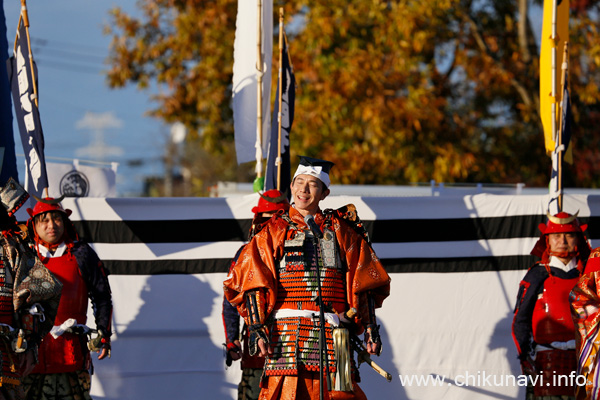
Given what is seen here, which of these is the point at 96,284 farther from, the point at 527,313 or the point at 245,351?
the point at 527,313

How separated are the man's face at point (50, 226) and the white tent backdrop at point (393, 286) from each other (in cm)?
92

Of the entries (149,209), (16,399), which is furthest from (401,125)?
(16,399)

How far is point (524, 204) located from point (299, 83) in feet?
23.5

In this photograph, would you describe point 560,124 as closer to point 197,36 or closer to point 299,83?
point 299,83

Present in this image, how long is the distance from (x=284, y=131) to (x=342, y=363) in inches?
120

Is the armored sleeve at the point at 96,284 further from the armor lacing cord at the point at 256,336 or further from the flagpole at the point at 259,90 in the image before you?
the armor lacing cord at the point at 256,336

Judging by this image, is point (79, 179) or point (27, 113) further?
point (79, 179)

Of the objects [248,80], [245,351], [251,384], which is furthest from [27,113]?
[251,384]

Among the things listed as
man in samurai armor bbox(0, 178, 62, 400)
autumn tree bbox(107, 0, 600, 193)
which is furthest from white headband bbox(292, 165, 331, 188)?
autumn tree bbox(107, 0, 600, 193)

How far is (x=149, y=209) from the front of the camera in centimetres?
735

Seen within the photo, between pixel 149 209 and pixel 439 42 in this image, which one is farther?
pixel 439 42

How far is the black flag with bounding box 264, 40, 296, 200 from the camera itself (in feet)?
24.1

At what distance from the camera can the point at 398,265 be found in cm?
740

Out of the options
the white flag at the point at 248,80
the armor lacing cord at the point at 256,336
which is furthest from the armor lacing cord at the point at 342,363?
the white flag at the point at 248,80
